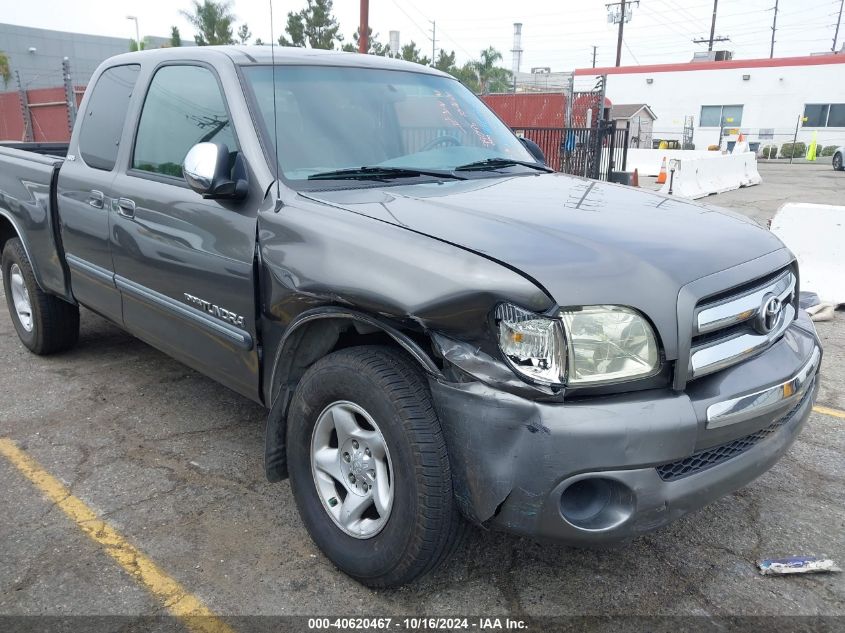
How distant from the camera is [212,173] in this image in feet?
8.88

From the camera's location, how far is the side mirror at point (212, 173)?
2.72m

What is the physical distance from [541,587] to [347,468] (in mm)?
818

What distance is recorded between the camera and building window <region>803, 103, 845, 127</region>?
40.9 metres

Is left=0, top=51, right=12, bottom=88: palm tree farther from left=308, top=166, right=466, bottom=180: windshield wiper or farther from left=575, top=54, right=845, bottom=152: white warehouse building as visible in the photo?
left=308, top=166, right=466, bottom=180: windshield wiper

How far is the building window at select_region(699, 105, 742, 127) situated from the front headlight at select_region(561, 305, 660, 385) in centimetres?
4646

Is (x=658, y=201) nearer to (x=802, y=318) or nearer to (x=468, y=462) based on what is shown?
(x=802, y=318)

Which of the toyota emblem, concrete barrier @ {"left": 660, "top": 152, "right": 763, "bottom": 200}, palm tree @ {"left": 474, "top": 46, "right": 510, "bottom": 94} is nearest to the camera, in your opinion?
the toyota emblem

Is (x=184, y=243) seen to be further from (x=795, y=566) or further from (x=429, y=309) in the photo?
(x=795, y=566)

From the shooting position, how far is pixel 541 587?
258 centimetres

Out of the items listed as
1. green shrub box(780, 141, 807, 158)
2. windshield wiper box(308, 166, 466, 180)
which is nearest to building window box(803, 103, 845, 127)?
green shrub box(780, 141, 807, 158)

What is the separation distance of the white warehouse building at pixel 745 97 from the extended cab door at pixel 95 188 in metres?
42.9

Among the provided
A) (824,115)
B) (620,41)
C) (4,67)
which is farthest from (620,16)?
(4,67)

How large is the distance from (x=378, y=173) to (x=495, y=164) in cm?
72

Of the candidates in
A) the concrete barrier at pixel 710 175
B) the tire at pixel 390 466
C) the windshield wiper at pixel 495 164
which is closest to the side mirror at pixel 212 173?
the tire at pixel 390 466
